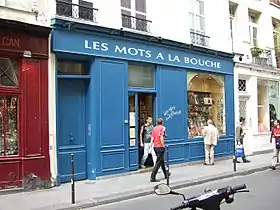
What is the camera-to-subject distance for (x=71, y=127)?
12.8 m

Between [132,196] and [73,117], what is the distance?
3205 millimetres

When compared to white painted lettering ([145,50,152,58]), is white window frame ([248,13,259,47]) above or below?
above

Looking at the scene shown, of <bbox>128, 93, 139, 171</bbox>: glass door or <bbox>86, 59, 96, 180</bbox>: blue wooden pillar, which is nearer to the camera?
<bbox>86, 59, 96, 180</bbox>: blue wooden pillar

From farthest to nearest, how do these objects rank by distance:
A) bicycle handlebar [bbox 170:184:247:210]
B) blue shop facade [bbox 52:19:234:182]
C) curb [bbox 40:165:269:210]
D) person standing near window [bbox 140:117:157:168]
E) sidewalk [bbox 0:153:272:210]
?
1. person standing near window [bbox 140:117:157:168]
2. blue shop facade [bbox 52:19:234:182]
3. sidewalk [bbox 0:153:272:210]
4. curb [bbox 40:165:269:210]
5. bicycle handlebar [bbox 170:184:247:210]

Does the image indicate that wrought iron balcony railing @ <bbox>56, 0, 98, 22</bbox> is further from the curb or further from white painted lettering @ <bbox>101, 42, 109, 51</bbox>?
the curb

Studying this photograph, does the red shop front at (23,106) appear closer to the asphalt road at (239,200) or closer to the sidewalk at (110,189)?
the sidewalk at (110,189)

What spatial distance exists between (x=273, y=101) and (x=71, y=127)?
1342cm

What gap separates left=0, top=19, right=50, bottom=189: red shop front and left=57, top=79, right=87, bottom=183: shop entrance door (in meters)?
0.77

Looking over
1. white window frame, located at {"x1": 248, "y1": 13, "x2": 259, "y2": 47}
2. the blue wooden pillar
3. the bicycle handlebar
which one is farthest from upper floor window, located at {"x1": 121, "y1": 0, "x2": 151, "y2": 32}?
the bicycle handlebar

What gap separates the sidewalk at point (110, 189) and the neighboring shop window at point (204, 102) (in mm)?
2195

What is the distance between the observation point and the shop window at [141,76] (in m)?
14.4

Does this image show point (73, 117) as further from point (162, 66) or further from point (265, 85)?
point (265, 85)

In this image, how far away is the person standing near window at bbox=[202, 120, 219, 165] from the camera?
54.0 feet

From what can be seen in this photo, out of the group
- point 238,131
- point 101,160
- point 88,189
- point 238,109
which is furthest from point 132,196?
point 238,109
